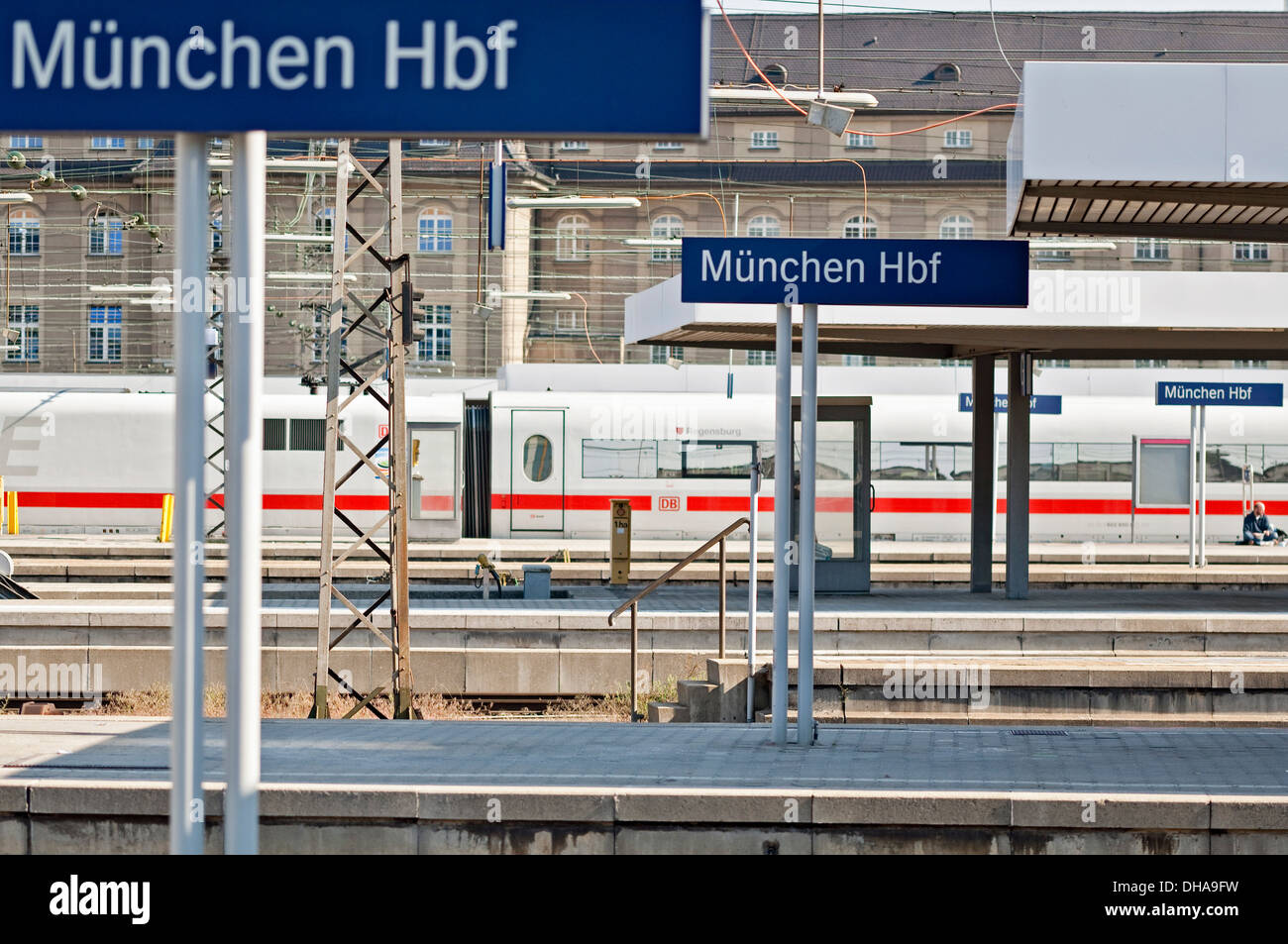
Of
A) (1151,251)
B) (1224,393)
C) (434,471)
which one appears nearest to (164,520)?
(434,471)

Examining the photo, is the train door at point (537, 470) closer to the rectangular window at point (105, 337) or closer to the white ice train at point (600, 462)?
the white ice train at point (600, 462)

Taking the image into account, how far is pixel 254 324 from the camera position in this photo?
11.2 feet

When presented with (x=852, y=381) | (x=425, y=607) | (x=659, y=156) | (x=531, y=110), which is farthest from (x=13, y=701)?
(x=659, y=156)

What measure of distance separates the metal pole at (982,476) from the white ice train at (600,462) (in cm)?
888

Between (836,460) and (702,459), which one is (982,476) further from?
(702,459)

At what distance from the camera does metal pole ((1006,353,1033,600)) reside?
1855 centimetres

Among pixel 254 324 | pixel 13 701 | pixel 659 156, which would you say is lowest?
pixel 13 701

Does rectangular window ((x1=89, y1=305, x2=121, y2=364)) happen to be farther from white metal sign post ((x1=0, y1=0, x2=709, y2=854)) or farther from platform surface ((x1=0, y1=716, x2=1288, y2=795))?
white metal sign post ((x1=0, y1=0, x2=709, y2=854))

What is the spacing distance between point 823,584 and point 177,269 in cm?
1523

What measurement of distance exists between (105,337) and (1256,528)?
3457 centimetres

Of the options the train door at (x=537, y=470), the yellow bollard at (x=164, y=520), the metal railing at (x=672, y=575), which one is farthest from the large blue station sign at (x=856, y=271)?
the train door at (x=537, y=470)

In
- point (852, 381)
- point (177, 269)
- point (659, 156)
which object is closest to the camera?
point (177, 269)
